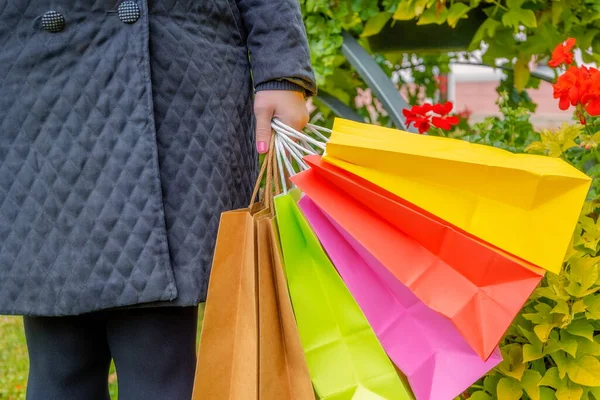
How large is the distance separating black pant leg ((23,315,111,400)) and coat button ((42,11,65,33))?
1.55ft

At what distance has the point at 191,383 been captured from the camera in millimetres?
1304

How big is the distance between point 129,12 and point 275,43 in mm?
262

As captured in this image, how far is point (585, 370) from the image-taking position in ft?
5.03

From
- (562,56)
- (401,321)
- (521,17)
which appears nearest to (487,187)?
(401,321)

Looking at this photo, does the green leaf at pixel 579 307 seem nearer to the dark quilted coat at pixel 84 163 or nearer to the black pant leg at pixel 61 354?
the dark quilted coat at pixel 84 163

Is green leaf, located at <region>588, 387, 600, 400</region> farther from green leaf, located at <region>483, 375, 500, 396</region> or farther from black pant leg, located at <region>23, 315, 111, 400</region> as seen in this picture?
black pant leg, located at <region>23, 315, 111, 400</region>

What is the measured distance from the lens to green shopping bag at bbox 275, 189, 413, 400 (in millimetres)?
1187

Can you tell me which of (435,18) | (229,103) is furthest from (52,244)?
(435,18)

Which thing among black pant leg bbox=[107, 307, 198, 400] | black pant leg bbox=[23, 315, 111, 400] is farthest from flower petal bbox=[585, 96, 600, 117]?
black pant leg bbox=[23, 315, 111, 400]

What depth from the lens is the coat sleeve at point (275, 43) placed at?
1324 mm

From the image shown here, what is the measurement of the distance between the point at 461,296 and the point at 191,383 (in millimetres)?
486

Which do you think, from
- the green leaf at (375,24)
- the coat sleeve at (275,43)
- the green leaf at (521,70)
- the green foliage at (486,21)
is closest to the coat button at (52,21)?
the coat sleeve at (275,43)

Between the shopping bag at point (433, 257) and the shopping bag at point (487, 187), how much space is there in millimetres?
19

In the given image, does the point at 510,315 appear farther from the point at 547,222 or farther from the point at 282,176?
the point at 282,176
